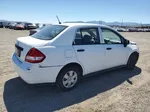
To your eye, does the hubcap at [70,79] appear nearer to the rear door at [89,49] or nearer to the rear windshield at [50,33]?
the rear door at [89,49]

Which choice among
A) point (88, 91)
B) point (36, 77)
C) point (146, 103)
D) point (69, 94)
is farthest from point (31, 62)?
point (146, 103)

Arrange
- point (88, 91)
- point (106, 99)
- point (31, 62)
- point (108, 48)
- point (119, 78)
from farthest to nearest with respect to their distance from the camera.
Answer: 1. point (119, 78)
2. point (108, 48)
3. point (88, 91)
4. point (106, 99)
5. point (31, 62)

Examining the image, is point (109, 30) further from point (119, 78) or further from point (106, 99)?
point (106, 99)

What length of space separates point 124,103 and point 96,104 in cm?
67

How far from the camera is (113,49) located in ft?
18.9

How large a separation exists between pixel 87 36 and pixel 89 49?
0.39 meters

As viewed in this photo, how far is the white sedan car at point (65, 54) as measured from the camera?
4.17m

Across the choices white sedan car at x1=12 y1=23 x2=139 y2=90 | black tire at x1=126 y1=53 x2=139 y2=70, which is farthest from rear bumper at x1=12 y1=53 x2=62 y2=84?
black tire at x1=126 y1=53 x2=139 y2=70

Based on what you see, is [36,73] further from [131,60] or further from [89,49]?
[131,60]

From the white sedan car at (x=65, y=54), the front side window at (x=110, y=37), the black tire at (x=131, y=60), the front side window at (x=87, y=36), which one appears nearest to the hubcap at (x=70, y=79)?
the white sedan car at (x=65, y=54)

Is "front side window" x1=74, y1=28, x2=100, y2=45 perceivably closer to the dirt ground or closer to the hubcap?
the hubcap

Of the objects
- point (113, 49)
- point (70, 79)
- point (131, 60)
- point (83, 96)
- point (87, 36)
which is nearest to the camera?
point (83, 96)

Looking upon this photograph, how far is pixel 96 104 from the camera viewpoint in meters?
4.21

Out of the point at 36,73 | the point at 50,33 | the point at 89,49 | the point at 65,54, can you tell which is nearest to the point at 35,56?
the point at 36,73
